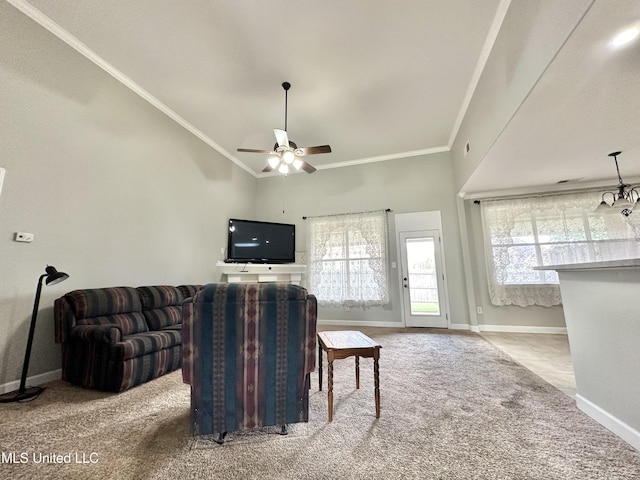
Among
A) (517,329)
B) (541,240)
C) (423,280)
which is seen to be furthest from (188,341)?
(541,240)

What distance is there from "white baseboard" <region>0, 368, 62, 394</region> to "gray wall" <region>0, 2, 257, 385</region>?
0.05m

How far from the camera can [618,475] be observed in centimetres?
130

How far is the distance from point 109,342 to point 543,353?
4.95 m

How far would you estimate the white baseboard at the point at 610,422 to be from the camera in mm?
1507

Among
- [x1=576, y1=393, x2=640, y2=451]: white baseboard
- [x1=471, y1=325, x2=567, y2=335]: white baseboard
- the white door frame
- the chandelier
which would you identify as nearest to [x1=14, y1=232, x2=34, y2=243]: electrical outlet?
[x1=576, y1=393, x2=640, y2=451]: white baseboard

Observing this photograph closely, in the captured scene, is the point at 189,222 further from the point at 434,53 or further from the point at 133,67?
the point at 434,53

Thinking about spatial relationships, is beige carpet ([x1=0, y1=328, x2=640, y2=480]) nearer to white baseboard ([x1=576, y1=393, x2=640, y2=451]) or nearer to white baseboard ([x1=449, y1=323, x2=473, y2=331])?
white baseboard ([x1=576, y1=393, x2=640, y2=451])

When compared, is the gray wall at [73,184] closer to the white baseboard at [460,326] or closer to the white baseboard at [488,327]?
the white baseboard at [488,327]

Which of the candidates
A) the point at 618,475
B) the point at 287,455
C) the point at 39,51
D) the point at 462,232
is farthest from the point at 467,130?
the point at 39,51

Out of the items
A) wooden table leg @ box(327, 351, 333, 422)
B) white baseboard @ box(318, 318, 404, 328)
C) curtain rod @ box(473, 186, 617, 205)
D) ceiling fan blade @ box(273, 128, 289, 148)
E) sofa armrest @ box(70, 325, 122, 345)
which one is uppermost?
ceiling fan blade @ box(273, 128, 289, 148)

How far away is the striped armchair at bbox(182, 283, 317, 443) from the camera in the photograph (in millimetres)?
1527

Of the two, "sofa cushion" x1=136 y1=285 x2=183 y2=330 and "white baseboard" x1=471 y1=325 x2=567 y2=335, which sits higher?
"sofa cushion" x1=136 y1=285 x2=183 y2=330

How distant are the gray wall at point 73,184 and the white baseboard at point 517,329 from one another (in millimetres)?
5323

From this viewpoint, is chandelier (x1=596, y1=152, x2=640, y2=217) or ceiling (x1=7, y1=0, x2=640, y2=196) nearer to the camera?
ceiling (x1=7, y1=0, x2=640, y2=196)
